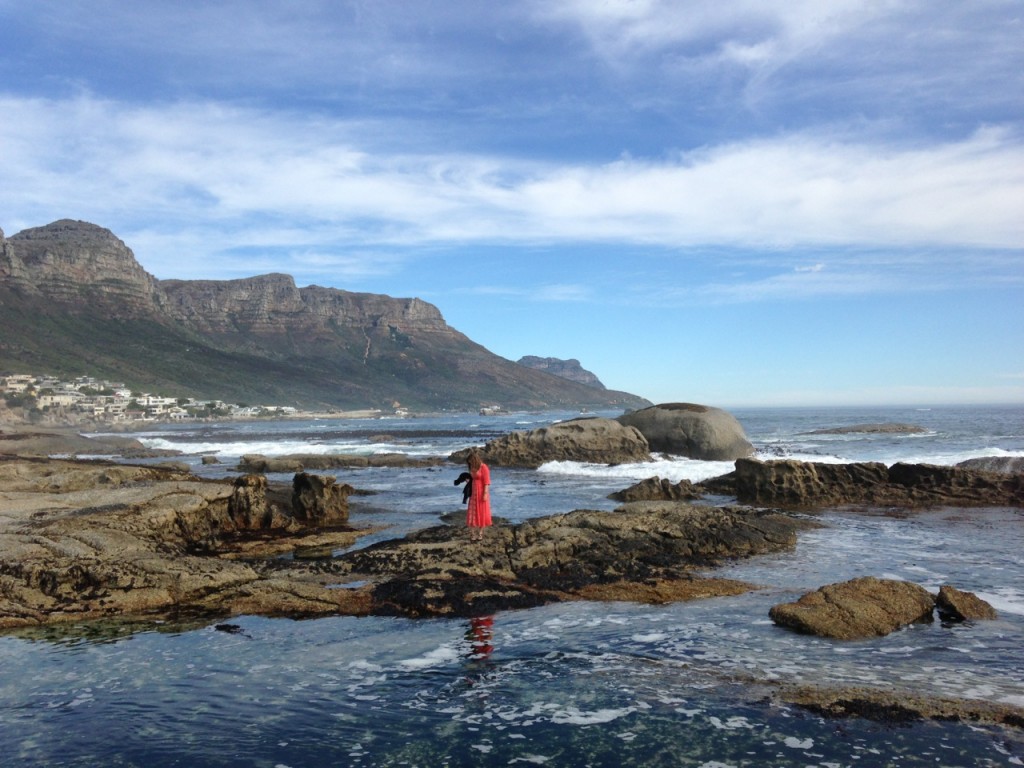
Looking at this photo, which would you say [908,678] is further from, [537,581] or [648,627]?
[537,581]

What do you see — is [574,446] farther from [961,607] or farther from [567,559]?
[961,607]

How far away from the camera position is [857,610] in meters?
9.04

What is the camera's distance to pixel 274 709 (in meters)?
6.76

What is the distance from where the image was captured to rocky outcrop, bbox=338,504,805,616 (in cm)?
1069

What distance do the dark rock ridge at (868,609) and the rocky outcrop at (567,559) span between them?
1.76m

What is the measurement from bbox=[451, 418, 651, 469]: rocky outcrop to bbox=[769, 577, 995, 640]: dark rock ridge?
83.1 feet

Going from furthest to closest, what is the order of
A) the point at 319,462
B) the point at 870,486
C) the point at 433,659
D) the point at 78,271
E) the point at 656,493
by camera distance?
1. the point at 78,271
2. the point at 319,462
3. the point at 656,493
4. the point at 870,486
5. the point at 433,659

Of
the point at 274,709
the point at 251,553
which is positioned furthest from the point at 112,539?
the point at 274,709

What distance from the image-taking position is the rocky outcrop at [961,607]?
9266mm

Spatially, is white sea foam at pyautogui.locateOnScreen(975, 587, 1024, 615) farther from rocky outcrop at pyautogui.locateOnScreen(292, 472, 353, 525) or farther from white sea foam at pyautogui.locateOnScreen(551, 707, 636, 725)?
rocky outcrop at pyautogui.locateOnScreen(292, 472, 353, 525)

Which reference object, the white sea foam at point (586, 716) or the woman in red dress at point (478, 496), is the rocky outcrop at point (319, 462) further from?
the white sea foam at point (586, 716)

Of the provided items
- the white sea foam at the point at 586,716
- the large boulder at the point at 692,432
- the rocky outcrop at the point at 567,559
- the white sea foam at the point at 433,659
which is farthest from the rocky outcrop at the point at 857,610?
the large boulder at the point at 692,432

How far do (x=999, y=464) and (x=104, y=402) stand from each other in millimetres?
129227

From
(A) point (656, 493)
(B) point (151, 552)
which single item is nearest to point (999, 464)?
(A) point (656, 493)
